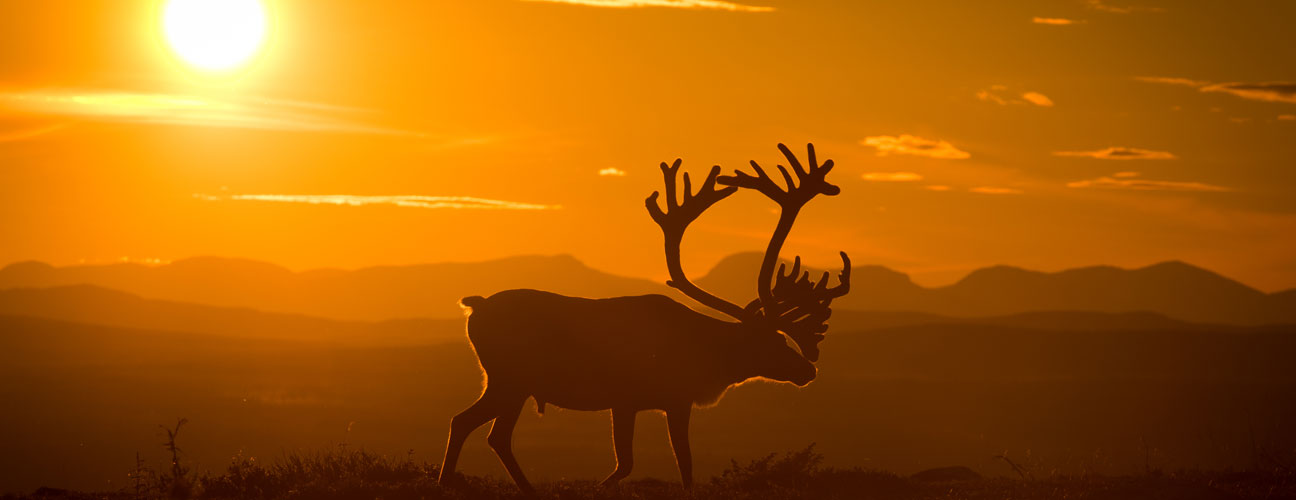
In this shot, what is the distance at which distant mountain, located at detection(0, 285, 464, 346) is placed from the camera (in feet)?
451

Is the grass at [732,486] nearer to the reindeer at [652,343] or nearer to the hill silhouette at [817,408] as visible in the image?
the reindeer at [652,343]

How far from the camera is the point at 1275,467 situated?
17.9 m

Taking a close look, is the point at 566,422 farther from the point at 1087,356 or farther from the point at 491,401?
A: the point at 491,401

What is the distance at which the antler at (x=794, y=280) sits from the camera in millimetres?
18516

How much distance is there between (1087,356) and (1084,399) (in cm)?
1520

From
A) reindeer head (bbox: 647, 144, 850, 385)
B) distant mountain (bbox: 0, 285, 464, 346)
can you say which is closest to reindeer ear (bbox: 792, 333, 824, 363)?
reindeer head (bbox: 647, 144, 850, 385)

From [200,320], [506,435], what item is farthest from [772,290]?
[200,320]

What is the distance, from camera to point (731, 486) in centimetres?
1698

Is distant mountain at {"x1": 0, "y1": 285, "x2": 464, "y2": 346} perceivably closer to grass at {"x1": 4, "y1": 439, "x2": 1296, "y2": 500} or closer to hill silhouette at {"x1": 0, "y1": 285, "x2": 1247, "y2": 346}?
hill silhouette at {"x1": 0, "y1": 285, "x2": 1247, "y2": 346}

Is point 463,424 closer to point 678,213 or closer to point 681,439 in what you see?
point 681,439

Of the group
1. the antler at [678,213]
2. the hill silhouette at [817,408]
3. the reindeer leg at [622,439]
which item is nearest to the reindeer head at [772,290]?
the antler at [678,213]

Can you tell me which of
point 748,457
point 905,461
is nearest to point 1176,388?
point 905,461

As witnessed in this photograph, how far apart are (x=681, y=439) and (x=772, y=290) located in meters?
2.78

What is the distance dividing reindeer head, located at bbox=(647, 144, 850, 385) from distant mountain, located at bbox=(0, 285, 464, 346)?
106 m
